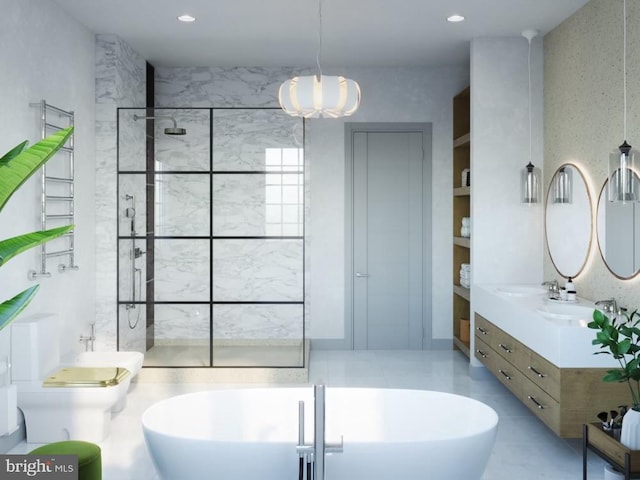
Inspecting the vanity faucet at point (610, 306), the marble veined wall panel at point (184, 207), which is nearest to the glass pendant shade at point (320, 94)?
the marble veined wall panel at point (184, 207)

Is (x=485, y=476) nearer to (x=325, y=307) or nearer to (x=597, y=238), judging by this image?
(x=597, y=238)

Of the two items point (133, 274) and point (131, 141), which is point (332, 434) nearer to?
point (133, 274)

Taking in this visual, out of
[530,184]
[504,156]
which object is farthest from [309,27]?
[530,184]

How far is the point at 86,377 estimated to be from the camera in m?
3.96

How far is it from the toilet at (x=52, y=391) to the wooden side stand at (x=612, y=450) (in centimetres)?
273

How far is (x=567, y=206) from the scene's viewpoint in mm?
4879

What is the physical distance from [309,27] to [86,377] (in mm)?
3182

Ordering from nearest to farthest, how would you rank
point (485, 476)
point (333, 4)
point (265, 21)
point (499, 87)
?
point (485, 476) < point (333, 4) < point (265, 21) < point (499, 87)

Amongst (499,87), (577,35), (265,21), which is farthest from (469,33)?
(265,21)

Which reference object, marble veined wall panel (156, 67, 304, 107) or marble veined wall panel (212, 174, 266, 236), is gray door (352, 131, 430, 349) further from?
marble veined wall panel (212, 174, 266, 236)

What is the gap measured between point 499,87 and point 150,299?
135 inches

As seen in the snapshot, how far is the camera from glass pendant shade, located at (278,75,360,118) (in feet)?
12.2

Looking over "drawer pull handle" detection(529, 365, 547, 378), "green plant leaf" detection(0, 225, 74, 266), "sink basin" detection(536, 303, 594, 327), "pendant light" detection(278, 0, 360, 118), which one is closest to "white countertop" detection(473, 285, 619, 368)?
"sink basin" detection(536, 303, 594, 327)

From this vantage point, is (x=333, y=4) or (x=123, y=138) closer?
(x=333, y=4)
